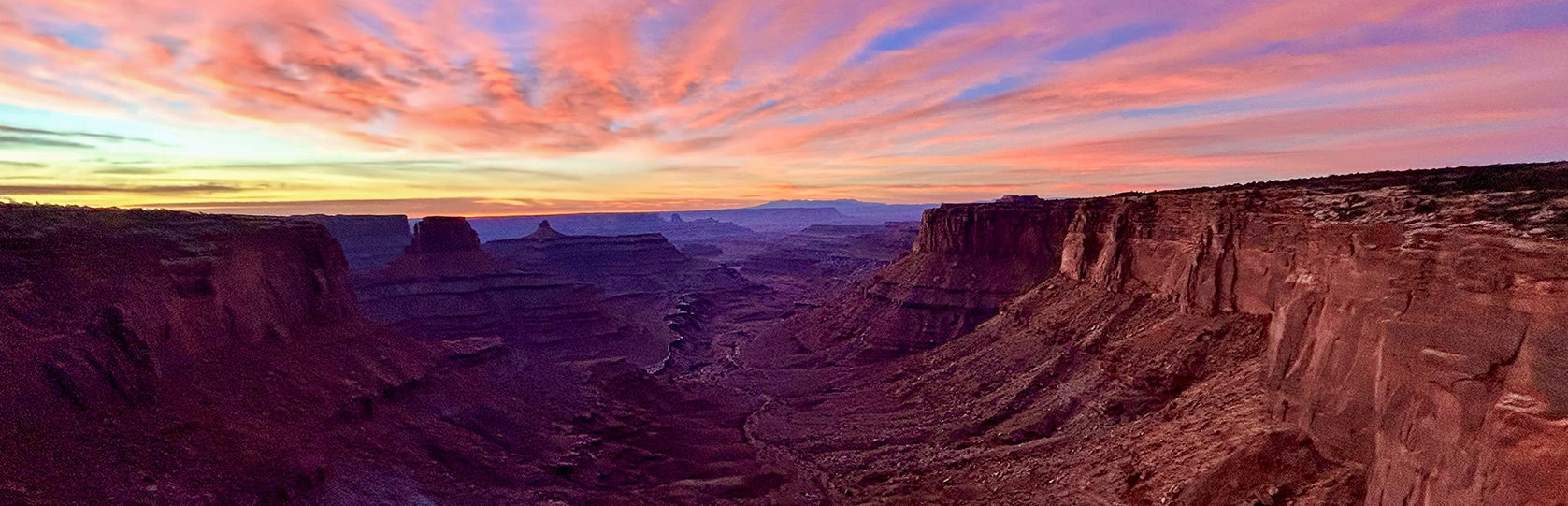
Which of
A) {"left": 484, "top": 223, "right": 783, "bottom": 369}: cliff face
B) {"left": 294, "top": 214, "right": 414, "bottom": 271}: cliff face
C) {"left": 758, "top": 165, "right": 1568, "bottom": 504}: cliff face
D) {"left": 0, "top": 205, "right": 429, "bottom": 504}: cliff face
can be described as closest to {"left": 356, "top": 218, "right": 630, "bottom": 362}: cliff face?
{"left": 484, "top": 223, "right": 783, "bottom": 369}: cliff face

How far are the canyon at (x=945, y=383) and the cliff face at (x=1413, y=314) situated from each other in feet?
0.20

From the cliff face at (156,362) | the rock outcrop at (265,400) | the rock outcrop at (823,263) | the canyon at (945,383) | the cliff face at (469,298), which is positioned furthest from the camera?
the rock outcrop at (823,263)

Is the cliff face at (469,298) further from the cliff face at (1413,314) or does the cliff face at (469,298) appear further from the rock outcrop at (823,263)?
the cliff face at (1413,314)

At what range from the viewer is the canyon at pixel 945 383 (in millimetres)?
12758

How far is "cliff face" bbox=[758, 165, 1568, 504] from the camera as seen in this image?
11.1 meters

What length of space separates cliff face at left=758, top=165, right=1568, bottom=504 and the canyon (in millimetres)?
62

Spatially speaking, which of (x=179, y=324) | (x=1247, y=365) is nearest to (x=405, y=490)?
(x=179, y=324)

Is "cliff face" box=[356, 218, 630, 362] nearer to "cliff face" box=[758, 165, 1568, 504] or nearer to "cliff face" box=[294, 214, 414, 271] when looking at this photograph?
"cliff face" box=[294, 214, 414, 271]

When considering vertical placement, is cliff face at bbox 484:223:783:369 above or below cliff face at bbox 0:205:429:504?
below

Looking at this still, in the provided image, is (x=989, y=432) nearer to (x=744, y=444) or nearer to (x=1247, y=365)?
(x=1247, y=365)

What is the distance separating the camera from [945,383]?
124 feet

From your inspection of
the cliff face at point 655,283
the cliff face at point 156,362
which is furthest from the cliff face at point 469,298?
the cliff face at point 156,362

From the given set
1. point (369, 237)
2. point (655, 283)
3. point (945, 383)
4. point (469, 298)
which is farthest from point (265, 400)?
point (369, 237)

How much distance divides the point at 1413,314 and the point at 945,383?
25401 millimetres
